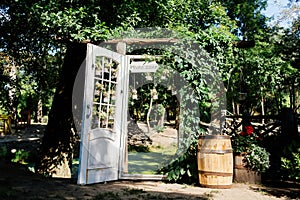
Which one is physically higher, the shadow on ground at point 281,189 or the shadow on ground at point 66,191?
the shadow on ground at point 66,191

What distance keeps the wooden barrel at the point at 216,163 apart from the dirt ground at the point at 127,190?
0.38 feet

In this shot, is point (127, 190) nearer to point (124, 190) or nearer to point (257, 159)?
point (124, 190)

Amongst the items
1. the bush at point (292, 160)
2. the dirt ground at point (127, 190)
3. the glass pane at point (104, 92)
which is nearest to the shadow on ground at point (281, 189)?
the dirt ground at point (127, 190)

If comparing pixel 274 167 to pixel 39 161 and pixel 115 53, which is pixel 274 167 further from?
pixel 39 161

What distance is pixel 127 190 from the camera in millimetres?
3709

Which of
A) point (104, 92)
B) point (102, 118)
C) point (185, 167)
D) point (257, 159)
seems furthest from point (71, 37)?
point (257, 159)

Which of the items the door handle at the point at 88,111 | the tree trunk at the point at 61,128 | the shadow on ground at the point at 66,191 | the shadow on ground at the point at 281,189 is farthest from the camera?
the tree trunk at the point at 61,128

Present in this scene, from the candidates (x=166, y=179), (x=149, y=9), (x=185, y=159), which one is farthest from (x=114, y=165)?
(x=149, y=9)

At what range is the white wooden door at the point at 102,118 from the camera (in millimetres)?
3826

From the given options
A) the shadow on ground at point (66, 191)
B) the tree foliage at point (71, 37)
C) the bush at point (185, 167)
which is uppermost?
the tree foliage at point (71, 37)

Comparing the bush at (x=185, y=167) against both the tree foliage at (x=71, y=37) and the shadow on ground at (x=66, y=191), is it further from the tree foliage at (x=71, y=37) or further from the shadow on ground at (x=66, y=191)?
the shadow on ground at (x=66, y=191)

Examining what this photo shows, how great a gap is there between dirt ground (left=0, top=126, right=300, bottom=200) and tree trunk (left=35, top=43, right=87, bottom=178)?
0.78 meters

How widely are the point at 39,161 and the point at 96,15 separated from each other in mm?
2967

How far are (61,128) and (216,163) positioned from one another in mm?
3002
